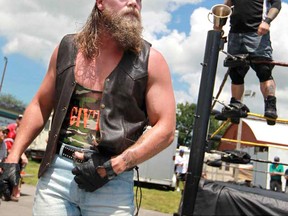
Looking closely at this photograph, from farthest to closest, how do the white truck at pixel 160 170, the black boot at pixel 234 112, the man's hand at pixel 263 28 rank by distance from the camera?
the white truck at pixel 160 170 < the man's hand at pixel 263 28 < the black boot at pixel 234 112

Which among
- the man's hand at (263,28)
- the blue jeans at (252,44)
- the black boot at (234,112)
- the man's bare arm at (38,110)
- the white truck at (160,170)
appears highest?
the man's hand at (263,28)

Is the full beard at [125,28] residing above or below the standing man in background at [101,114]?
above

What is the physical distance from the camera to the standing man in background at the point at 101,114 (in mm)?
1954

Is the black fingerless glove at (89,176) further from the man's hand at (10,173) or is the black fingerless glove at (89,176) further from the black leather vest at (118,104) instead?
the man's hand at (10,173)

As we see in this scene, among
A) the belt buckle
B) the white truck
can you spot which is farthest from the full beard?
the white truck

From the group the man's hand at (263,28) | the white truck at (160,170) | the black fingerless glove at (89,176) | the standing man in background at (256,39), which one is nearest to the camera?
the black fingerless glove at (89,176)

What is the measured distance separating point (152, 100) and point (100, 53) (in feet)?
1.41

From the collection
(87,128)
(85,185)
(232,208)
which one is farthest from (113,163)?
(232,208)

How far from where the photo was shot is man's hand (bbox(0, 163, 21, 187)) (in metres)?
2.05

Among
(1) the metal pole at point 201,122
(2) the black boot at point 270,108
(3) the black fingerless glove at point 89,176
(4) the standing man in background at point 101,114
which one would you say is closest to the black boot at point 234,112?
(2) the black boot at point 270,108

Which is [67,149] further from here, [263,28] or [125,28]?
[263,28]

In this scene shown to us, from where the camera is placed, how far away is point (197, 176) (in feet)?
6.78

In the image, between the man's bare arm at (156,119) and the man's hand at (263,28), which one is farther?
the man's hand at (263,28)

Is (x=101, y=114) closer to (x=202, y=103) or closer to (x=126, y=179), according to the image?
(x=126, y=179)
